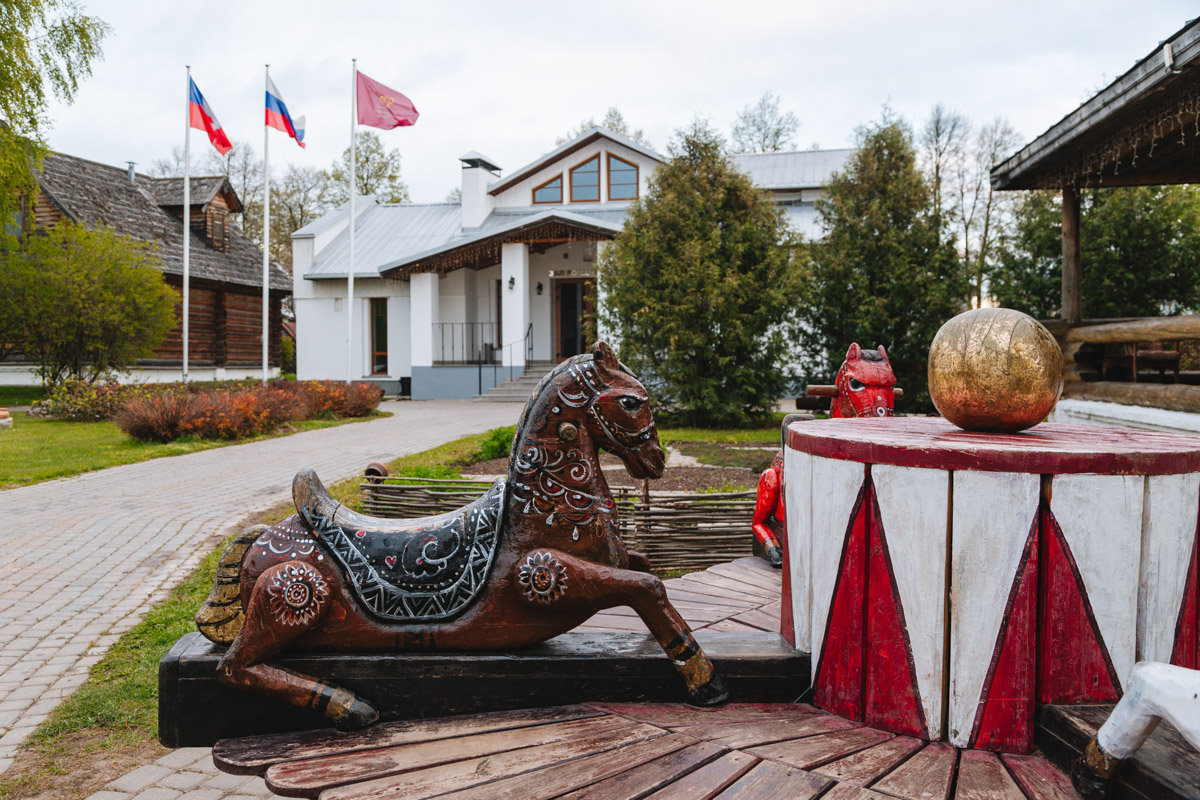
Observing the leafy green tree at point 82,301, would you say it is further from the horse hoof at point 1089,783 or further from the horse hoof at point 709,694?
the horse hoof at point 1089,783

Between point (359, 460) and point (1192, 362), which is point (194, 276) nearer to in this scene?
point (359, 460)

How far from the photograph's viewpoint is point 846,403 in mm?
4215

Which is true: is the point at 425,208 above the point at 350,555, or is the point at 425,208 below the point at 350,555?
above

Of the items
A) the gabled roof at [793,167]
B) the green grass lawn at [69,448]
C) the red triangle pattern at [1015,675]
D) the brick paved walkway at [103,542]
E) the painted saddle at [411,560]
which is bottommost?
the brick paved walkway at [103,542]

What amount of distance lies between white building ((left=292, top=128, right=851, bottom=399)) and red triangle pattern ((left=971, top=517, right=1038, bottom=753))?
852 inches

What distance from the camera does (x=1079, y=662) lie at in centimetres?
192

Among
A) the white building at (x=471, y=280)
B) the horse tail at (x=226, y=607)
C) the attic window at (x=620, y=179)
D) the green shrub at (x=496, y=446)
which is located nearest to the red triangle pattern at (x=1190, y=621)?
the horse tail at (x=226, y=607)

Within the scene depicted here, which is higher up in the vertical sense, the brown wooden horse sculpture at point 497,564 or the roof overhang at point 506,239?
the roof overhang at point 506,239

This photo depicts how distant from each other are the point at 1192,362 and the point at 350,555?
55.8 ft

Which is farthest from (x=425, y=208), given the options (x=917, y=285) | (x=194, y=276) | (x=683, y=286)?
(x=917, y=285)

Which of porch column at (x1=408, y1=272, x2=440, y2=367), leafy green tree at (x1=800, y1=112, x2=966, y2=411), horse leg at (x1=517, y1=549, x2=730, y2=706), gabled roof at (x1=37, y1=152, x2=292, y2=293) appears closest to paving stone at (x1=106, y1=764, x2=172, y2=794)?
horse leg at (x1=517, y1=549, x2=730, y2=706)

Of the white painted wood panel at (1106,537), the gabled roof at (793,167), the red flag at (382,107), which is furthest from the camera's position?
the gabled roof at (793,167)

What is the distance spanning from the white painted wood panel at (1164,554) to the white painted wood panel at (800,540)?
2.63 feet

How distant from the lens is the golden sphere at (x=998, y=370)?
7.50 ft
